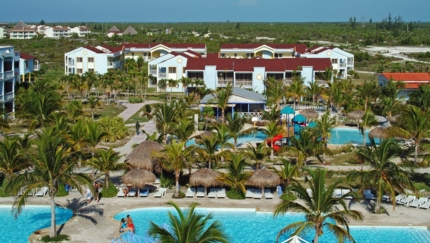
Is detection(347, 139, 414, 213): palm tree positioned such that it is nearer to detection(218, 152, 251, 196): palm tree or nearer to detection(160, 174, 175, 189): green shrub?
detection(218, 152, 251, 196): palm tree

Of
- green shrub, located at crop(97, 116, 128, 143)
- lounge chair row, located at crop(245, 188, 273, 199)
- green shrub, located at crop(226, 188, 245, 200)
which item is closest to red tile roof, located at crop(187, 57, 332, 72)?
green shrub, located at crop(97, 116, 128, 143)

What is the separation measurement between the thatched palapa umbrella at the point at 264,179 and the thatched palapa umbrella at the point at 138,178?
434 centimetres

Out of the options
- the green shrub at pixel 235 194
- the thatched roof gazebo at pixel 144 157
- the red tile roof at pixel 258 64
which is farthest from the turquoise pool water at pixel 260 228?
the red tile roof at pixel 258 64

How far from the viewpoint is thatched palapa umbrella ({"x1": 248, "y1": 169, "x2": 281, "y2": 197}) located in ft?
82.5

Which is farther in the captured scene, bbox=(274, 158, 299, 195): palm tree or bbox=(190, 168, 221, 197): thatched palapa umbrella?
bbox=(274, 158, 299, 195): palm tree

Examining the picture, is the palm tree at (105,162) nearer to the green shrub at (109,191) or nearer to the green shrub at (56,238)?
the green shrub at (109,191)

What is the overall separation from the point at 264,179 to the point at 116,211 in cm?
632

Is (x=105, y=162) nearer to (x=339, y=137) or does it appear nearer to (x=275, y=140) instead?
(x=275, y=140)

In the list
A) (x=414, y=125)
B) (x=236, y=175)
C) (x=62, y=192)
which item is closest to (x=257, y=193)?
(x=236, y=175)

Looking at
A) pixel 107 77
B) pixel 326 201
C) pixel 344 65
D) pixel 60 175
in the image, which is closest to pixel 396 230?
pixel 326 201

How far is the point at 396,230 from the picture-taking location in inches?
875

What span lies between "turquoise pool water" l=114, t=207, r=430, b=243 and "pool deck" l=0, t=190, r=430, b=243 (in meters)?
0.39

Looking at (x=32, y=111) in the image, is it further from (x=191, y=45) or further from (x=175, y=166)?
(x=191, y=45)

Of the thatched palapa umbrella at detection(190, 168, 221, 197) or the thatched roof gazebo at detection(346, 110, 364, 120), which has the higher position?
the thatched roof gazebo at detection(346, 110, 364, 120)
